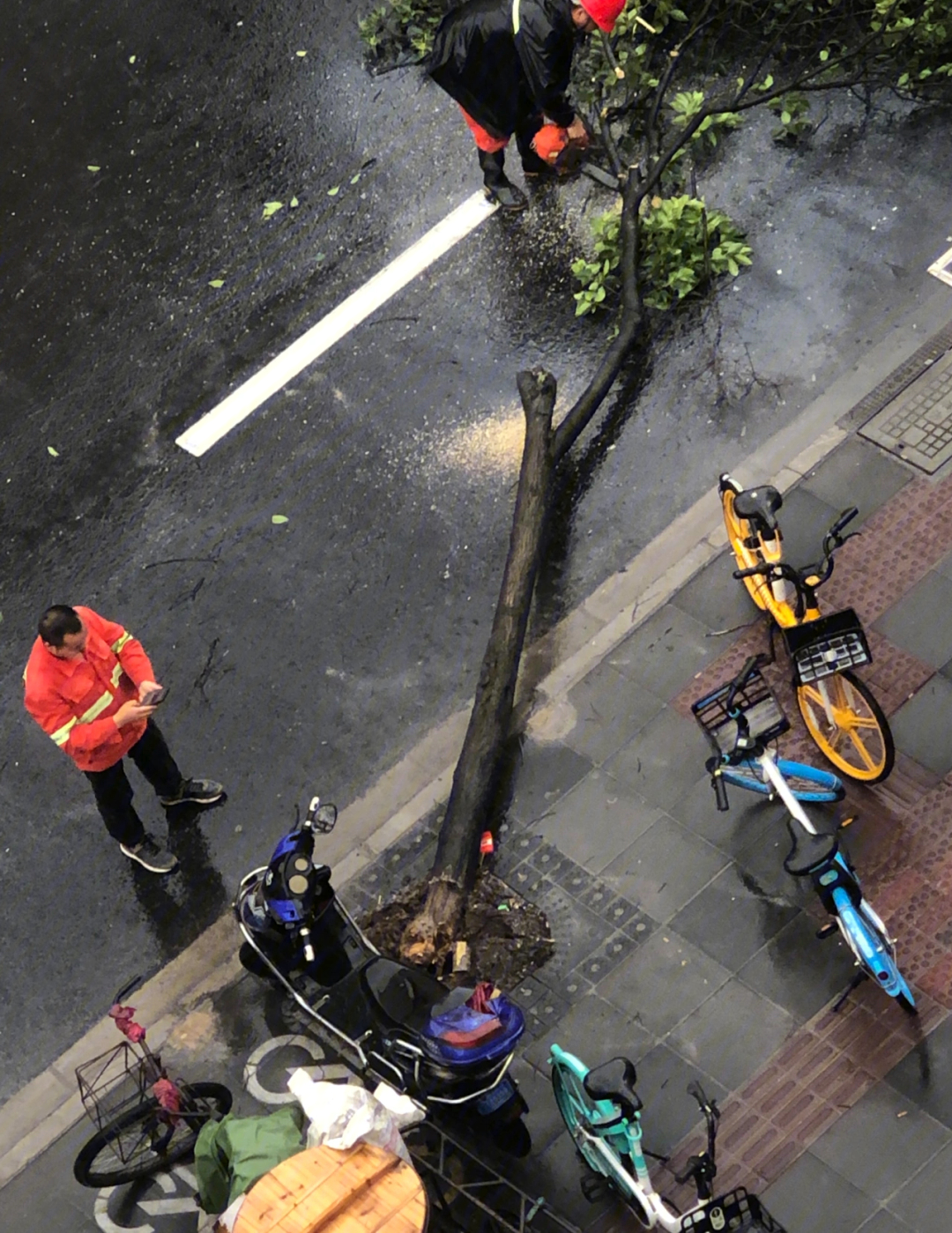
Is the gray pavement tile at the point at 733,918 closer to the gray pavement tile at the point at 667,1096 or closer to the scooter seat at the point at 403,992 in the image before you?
the gray pavement tile at the point at 667,1096

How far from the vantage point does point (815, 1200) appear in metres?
8.48

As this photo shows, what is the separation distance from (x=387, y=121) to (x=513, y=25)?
215cm

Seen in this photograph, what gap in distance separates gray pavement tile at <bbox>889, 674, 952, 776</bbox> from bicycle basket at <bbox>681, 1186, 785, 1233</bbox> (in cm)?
298

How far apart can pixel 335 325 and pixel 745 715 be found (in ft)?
16.7

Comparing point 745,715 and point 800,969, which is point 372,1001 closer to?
point 800,969

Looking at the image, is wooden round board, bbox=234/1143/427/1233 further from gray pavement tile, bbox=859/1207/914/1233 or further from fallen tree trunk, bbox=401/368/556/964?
gray pavement tile, bbox=859/1207/914/1233

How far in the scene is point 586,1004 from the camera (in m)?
9.47

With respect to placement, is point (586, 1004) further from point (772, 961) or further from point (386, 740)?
point (386, 740)

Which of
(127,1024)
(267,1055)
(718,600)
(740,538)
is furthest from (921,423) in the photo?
(127,1024)

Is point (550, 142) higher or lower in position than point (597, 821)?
higher

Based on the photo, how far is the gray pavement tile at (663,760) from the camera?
10.2 meters

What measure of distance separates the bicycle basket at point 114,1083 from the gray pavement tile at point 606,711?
3.09 metres

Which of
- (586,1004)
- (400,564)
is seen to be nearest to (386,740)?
(400,564)

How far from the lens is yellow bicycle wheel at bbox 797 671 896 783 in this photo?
9.66m
